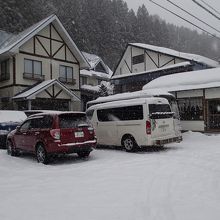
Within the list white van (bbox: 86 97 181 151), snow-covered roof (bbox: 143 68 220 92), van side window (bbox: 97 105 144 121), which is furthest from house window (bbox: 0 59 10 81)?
white van (bbox: 86 97 181 151)

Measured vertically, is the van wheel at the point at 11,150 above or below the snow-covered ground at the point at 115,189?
above

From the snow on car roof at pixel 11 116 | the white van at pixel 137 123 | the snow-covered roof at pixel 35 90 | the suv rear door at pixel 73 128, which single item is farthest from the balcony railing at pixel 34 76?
the suv rear door at pixel 73 128

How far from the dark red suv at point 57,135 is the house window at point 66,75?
19081 millimetres

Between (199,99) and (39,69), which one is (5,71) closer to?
(39,69)

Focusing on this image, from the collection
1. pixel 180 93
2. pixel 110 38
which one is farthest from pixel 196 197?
pixel 110 38

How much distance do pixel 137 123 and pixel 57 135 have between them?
136 inches

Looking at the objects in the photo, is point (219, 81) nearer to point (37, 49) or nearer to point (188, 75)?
point (188, 75)

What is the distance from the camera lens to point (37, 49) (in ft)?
93.2

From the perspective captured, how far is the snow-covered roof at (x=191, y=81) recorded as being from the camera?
19.5 metres

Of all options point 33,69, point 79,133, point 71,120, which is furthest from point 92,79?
point 79,133

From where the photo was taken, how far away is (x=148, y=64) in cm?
3322

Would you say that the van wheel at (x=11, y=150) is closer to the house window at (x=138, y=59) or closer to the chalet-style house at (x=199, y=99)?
the chalet-style house at (x=199, y=99)

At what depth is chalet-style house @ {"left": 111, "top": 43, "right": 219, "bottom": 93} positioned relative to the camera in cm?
2973

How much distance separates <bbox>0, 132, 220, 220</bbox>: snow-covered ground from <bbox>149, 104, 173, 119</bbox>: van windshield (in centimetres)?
185
